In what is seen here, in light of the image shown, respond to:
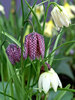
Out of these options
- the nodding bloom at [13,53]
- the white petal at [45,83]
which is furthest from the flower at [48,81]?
the nodding bloom at [13,53]

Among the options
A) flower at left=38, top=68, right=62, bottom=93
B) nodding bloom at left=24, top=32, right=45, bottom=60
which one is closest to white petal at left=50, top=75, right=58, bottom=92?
flower at left=38, top=68, right=62, bottom=93

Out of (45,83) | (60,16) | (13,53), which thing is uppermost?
(60,16)

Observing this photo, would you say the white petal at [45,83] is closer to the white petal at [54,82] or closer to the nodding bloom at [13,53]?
the white petal at [54,82]

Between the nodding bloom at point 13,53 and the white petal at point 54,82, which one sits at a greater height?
the nodding bloom at point 13,53

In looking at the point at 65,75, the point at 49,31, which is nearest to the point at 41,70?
the point at 49,31

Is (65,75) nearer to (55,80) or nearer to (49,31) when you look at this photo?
(49,31)

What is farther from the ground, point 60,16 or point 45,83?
point 60,16

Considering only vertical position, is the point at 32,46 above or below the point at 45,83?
above

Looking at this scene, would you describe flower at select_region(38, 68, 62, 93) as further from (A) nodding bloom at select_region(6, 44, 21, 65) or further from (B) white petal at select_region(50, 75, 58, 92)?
(A) nodding bloom at select_region(6, 44, 21, 65)

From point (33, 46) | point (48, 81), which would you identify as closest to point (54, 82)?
point (48, 81)

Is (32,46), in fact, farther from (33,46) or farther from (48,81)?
(48,81)

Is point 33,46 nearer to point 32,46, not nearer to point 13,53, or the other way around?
point 32,46
